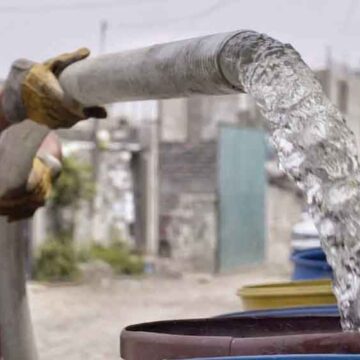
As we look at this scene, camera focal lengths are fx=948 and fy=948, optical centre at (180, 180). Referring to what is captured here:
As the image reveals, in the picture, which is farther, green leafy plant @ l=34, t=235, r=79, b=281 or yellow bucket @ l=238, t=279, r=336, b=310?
green leafy plant @ l=34, t=235, r=79, b=281

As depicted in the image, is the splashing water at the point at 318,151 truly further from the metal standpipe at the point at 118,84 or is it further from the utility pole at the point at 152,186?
the utility pole at the point at 152,186

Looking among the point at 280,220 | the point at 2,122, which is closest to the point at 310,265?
the point at 2,122

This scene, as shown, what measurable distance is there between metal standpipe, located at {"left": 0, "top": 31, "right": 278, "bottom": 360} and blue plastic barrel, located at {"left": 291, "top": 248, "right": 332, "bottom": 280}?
1.27m

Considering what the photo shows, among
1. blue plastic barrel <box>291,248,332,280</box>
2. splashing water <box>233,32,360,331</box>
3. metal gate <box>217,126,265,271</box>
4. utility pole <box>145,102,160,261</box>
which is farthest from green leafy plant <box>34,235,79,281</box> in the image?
splashing water <box>233,32,360,331</box>

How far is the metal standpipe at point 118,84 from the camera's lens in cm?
159

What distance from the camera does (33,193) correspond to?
226cm

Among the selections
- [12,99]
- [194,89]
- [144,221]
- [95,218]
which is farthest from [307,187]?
[144,221]

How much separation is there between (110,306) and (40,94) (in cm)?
564

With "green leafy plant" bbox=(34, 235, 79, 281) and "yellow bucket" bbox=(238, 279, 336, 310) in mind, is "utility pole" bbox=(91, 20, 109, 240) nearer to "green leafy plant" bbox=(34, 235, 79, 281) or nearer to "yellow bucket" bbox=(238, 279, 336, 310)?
"green leafy plant" bbox=(34, 235, 79, 281)

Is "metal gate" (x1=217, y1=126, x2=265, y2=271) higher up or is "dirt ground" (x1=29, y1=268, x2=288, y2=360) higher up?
"metal gate" (x1=217, y1=126, x2=265, y2=271)

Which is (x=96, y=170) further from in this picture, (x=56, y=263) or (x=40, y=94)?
(x=40, y=94)

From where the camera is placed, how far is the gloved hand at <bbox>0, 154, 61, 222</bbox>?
222 centimetres

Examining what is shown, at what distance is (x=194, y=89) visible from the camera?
5.70ft

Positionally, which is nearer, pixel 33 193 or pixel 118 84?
pixel 118 84
